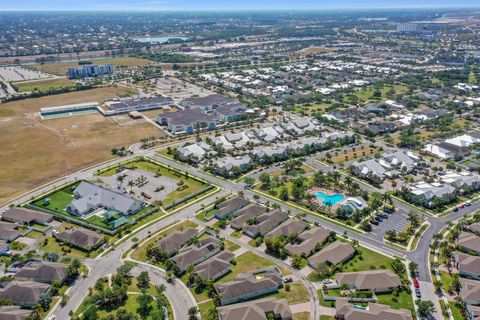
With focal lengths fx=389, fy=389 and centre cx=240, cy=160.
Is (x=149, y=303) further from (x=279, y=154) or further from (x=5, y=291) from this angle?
(x=279, y=154)

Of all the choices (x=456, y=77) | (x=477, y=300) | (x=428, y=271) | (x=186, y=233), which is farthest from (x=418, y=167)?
(x=456, y=77)

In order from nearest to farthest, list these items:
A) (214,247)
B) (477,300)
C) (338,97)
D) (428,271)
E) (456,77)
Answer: (477,300) → (428,271) → (214,247) → (338,97) → (456,77)

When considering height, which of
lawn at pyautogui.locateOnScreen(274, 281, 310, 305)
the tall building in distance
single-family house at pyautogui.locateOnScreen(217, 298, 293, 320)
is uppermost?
the tall building in distance

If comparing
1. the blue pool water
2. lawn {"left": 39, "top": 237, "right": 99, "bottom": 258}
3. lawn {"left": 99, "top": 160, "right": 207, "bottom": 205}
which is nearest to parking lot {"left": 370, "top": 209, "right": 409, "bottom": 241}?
the blue pool water

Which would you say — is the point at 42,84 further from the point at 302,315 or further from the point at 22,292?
the point at 302,315

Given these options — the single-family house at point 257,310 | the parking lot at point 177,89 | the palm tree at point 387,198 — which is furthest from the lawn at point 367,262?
the parking lot at point 177,89

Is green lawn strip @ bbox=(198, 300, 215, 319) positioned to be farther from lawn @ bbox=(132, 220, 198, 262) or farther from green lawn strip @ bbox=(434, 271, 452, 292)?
green lawn strip @ bbox=(434, 271, 452, 292)

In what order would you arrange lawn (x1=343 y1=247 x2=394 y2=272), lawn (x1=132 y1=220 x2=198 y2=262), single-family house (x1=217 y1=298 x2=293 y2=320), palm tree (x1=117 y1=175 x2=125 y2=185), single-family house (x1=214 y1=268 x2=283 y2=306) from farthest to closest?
palm tree (x1=117 y1=175 x2=125 y2=185)
lawn (x1=132 y1=220 x2=198 y2=262)
lawn (x1=343 y1=247 x2=394 y2=272)
single-family house (x1=214 y1=268 x2=283 y2=306)
single-family house (x1=217 y1=298 x2=293 y2=320)
